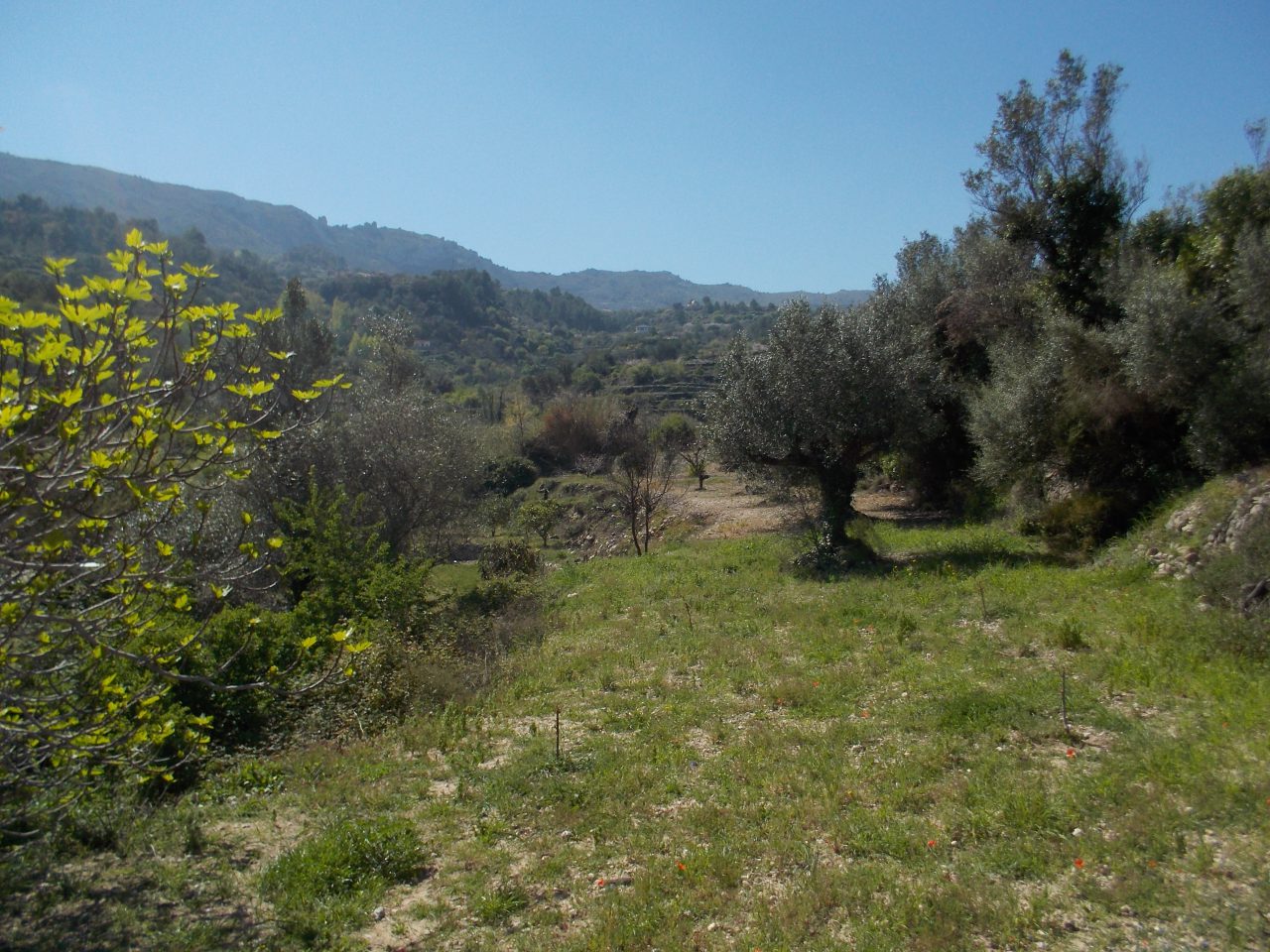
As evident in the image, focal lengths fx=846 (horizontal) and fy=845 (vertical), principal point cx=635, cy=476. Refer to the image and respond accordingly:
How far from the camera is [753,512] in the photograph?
2759cm

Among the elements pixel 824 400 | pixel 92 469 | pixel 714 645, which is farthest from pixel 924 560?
pixel 92 469

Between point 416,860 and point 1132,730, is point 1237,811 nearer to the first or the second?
point 1132,730

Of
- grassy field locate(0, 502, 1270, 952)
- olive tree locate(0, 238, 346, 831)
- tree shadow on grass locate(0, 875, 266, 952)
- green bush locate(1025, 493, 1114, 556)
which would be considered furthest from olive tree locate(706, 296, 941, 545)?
tree shadow on grass locate(0, 875, 266, 952)

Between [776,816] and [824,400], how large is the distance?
10.3m

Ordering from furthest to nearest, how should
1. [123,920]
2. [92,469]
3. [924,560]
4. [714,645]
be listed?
[924,560] < [714,645] < [123,920] < [92,469]

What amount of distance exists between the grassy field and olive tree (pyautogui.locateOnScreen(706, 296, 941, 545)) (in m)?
5.69

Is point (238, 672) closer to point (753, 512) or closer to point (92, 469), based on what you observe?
point (92, 469)

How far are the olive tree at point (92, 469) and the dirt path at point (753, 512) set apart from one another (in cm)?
1475

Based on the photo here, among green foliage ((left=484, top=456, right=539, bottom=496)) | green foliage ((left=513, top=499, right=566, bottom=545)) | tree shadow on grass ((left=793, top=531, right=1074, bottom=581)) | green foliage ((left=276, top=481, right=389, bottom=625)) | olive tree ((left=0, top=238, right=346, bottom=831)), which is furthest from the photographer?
green foliage ((left=484, top=456, right=539, bottom=496))

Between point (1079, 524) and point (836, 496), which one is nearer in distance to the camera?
point (1079, 524)

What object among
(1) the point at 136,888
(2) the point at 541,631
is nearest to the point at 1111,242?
(2) the point at 541,631

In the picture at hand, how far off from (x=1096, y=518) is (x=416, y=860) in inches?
470

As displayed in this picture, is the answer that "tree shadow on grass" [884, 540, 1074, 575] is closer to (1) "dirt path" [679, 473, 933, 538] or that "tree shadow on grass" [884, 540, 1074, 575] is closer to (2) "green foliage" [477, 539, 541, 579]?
(1) "dirt path" [679, 473, 933, 538]

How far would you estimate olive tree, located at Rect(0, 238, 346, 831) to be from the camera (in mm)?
3773
